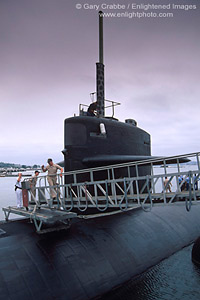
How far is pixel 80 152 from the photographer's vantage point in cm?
1007

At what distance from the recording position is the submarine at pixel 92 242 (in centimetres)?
671

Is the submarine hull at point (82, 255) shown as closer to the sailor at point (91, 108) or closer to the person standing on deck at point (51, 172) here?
the person standing on deck at point (51, 172)

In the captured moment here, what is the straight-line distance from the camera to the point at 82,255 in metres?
7.96

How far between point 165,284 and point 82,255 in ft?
9.83

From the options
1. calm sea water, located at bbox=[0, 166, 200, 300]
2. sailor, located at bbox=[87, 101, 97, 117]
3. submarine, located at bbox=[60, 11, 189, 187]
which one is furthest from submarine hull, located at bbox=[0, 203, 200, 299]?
sailor, located at bbox=[87, 101, 97, 117]

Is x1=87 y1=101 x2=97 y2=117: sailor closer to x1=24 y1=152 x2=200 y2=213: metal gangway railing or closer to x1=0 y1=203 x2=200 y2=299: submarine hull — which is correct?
x1=24 y1=152 x2=200 y2=213: metal gangway railing

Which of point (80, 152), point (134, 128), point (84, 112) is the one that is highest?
point (84, 112)

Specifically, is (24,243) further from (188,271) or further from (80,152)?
(188,271)

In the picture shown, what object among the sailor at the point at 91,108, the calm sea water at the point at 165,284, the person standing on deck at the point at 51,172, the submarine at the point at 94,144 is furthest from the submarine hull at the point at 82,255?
the sailor at the point at 91,108

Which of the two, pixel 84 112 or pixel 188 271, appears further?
pixel 84 112

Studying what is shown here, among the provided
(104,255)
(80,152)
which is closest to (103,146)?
(80,152)

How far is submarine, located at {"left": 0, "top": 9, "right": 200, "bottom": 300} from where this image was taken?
6715 mm

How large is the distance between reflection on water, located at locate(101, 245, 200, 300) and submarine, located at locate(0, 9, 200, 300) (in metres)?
0.23

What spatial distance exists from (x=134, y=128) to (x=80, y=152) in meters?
3.17
